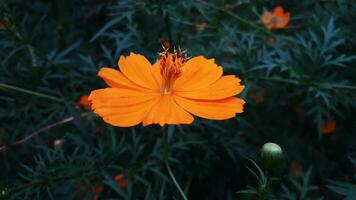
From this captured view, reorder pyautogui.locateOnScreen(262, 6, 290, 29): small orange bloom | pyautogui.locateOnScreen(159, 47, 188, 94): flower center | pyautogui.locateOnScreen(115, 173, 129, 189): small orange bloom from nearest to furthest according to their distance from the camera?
pyautogui.locateOnScreen(159, 47, 188, 94): flower center, pyautogui.locateOnScreen(115, 173, 129, 189): small orange bloom, pyautogui.locateOnScreen(262, 6, 290, 29): small orange bloom

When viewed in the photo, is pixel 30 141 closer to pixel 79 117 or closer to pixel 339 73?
pixel 79 117

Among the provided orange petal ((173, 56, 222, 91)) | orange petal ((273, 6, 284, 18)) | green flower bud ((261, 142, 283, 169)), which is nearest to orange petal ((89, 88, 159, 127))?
orange petal ((173, 56, 222, 91))

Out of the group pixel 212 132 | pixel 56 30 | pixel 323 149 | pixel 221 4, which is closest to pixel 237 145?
pixel 212 132

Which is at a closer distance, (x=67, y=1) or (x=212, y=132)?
(x=212, y=132)

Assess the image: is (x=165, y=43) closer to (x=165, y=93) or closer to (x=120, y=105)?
(x=165, y=93)

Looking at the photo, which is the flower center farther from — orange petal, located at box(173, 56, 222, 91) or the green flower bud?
the green flower bud

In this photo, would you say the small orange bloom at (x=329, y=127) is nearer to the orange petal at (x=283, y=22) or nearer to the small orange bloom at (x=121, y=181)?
the orange petal at (x=283, y=22)

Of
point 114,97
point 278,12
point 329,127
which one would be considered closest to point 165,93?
point 114,97
